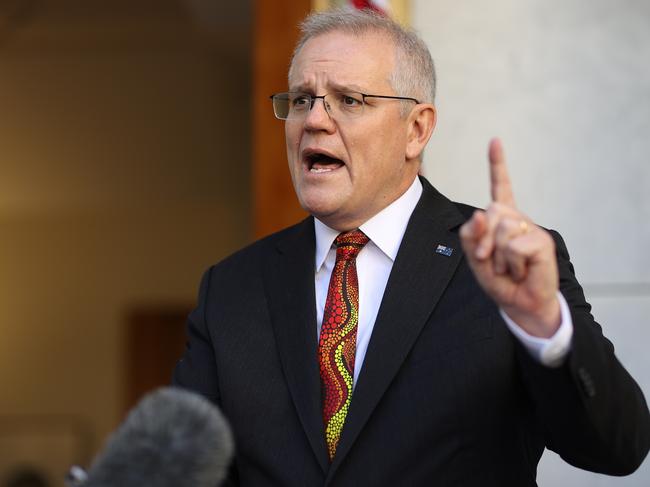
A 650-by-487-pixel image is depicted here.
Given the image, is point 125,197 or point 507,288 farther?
point 125,197

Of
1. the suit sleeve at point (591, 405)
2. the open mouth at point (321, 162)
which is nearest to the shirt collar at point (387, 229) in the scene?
the open mouth at point (321, 162)

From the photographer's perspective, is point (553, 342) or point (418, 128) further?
point (418, 128)

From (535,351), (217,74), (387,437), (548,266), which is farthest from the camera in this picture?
(217,74)

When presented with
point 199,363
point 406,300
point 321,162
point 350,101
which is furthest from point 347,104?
point 199,363

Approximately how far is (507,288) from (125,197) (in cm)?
870

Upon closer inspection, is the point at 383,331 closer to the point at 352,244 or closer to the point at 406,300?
the point at 406,300

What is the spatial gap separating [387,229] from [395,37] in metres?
0.42

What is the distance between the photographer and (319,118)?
2213 millimetres

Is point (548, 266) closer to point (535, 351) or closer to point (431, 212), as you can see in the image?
point (535, 351)

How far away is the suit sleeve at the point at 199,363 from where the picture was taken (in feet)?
7.39

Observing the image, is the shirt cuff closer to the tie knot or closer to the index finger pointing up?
the index finger pointing up

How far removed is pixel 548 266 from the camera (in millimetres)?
1566

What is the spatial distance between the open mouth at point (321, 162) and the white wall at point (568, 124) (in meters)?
1.50

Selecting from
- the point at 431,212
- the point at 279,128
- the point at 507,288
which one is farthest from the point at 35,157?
the point at 507,288
